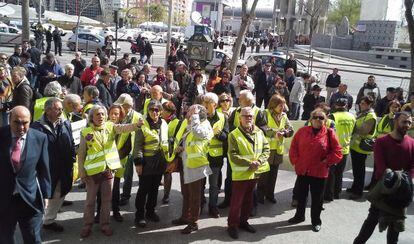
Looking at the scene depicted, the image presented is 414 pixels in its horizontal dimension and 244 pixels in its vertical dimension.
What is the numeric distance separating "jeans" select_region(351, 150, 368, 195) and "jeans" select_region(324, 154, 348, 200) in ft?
0.98

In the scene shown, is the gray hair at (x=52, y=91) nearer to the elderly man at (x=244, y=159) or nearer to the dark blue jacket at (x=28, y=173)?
the dark blue jacket at (x=28, y=173)

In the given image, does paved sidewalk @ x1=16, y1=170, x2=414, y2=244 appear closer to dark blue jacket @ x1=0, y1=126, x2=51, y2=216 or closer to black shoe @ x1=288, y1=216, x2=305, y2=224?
black shoe @ x1=288, y1=216, x2=305, y2=224

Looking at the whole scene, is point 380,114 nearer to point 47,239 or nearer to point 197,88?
point 197,88

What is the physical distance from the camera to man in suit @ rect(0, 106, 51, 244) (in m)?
4.10

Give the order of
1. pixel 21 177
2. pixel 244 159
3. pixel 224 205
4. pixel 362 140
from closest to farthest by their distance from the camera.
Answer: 1. pixel 21 177
2. pixel 244 159
3. pixel 224 205
4. pixel 362 140

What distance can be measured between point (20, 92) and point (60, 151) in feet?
8.73

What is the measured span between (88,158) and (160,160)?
1.01m

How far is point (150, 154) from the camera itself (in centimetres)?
587

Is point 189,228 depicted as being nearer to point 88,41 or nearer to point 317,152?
point 317,152

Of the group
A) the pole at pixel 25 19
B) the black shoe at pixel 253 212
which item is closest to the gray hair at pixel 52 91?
the black shoe at pixel 253 212

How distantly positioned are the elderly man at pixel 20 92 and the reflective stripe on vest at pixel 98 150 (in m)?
2.53

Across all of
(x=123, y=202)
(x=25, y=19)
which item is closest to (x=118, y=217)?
(x=123, y=202)

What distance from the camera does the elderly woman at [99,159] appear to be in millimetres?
5348

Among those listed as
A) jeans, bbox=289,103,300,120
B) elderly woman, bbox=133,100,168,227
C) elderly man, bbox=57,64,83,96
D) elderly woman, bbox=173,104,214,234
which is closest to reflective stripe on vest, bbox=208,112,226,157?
elderly woman, bbox=173,104,214,234
